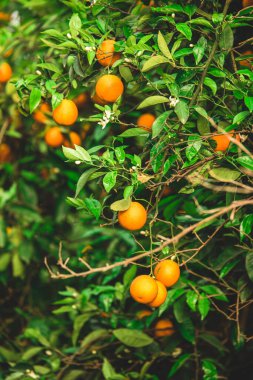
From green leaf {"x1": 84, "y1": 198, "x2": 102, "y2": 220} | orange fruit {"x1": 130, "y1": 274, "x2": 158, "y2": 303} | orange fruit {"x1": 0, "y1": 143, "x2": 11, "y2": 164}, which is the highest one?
green leaf {"x1": 84, "y1": 198, "x2": 102, "y2": 220}

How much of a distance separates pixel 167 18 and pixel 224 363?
1.33m

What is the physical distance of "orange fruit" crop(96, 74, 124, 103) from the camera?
1400mm

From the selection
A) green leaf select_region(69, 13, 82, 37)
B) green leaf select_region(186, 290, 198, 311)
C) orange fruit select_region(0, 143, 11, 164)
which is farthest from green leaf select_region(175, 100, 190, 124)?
orange fruit select_region(0, 143, 11, 164)

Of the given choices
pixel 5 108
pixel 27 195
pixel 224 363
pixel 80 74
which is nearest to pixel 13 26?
pixel 5 108

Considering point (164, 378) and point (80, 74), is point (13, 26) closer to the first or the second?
point (80, 74)

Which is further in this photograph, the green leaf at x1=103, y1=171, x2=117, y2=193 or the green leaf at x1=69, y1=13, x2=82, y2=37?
the green leaf at x1=69, y1=13, x2=82, y2=37

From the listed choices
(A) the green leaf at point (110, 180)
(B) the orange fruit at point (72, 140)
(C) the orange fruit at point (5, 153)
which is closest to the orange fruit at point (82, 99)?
(B) the orange fruit at point (72, 140)

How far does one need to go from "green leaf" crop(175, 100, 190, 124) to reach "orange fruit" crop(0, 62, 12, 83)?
123 cm

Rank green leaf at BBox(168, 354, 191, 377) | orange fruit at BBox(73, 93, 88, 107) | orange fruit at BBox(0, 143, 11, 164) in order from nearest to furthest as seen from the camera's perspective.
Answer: green leaf at BBox(168, 354, 191, 377) < orange fruit at BBox(73, 93, 88, 107) < orange fruit at BBox(0, 143, 11, 164)

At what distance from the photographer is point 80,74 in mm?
1433

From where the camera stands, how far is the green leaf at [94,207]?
1.38 meters

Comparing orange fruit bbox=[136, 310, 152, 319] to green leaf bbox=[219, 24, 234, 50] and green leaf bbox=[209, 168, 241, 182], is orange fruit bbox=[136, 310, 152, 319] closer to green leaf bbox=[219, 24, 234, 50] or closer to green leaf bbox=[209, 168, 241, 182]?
green leaf bbox=[209, 168, 241, 182]

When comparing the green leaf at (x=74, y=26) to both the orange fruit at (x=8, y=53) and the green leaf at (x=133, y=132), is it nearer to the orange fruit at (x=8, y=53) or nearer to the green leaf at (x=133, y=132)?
the green leaf at (x=133, y=132)

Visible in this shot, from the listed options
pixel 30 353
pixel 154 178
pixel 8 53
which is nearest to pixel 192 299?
pixel 154 178
